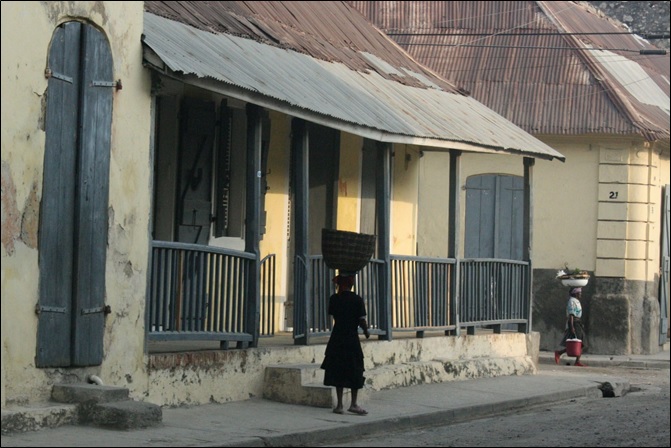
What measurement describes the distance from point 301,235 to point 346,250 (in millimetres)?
1056

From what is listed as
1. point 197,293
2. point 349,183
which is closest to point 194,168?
point 197,293

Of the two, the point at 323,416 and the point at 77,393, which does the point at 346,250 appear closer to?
the point at 323,416

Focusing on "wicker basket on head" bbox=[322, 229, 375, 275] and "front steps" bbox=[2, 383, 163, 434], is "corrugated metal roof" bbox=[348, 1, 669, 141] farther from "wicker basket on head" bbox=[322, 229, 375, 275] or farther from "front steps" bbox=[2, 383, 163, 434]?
"front steps" bbox=[2, 383, 163, 434]

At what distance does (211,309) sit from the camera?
12766 millimetres

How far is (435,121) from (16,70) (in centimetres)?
745

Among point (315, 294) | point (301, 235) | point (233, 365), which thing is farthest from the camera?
point (315, 294)

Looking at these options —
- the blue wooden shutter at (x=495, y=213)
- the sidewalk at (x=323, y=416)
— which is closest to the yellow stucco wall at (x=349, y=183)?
the sidewalk at (x=323, y=416)

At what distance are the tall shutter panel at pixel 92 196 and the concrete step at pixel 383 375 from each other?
2.58 m

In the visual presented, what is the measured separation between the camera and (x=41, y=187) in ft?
34.7

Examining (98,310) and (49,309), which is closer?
(49,309)

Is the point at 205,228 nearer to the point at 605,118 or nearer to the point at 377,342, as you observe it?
the point at 377,342

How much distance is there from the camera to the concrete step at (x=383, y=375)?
1320cm

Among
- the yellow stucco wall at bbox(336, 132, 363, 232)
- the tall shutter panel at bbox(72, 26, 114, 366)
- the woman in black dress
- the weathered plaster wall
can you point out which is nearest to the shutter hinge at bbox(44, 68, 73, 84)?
the tall shutter panel at bbox(72, 26, 114, 366)

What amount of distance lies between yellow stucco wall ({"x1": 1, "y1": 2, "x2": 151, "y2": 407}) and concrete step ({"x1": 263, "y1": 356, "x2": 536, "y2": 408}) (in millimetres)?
1991
